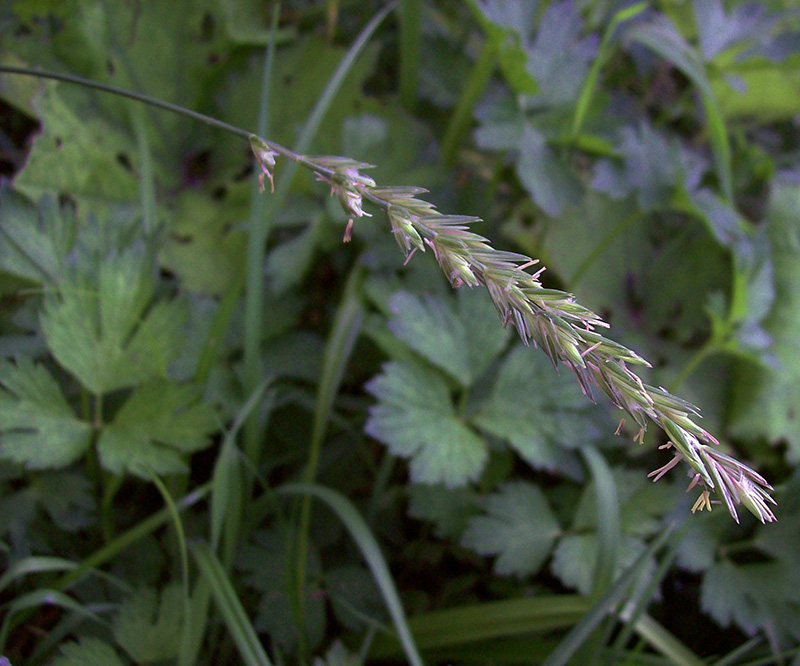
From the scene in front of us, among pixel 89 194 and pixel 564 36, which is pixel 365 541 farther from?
pixel 564 36

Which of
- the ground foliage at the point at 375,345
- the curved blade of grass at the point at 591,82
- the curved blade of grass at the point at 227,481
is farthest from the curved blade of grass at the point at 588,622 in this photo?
the curved blade of grass at the point at 591,82

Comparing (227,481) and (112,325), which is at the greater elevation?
(112,325)

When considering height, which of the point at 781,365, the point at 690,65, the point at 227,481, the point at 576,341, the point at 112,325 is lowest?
the point at 227,481

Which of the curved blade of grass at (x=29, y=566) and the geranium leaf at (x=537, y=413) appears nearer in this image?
the curved blade of grass at (x=29, y=566)

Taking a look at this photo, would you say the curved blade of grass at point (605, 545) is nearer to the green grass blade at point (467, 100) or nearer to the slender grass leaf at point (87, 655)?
the slender grass leaf at point (87, 655)

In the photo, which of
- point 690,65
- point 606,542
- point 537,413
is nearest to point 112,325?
point 537,413

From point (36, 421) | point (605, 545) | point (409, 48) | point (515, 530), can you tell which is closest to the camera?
point (36, 421)

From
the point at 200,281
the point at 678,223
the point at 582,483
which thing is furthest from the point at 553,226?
the point at 200,281

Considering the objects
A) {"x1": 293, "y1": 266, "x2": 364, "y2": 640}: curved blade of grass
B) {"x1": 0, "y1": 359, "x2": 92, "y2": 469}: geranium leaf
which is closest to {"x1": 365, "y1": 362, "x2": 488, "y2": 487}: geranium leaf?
{"x1": 293, "y1": 266, "x2": 364, "y2": 640}: curved blade of grass

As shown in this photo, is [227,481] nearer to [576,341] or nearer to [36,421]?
[36,421]

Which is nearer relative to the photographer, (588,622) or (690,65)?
(588,622)
